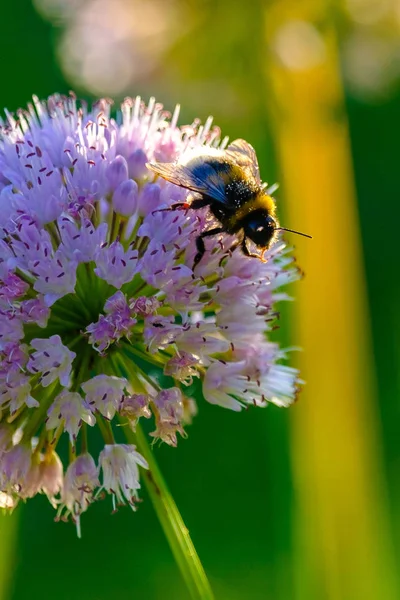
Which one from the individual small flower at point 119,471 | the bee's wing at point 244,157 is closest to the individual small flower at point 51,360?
the individual small flower at point 119,471

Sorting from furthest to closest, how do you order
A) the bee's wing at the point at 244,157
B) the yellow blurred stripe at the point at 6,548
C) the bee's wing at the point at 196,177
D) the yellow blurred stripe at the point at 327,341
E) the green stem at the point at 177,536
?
the yellow blurred stripe at the point at 327,341, the yellow blurred stripe at the point at 6,548, the bee's wing at the point at 244,157, the bee's wing at the point at 196,177, the green stem at the point at 177,536

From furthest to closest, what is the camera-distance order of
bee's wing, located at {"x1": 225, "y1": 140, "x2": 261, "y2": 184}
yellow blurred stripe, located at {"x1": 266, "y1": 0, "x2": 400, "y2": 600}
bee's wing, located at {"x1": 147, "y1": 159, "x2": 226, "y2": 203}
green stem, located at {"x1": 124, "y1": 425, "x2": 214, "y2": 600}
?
yellow blurred stripe, located at {"x1": 266, "y1": 0, "x2": 400, "y2": 600} → bee's wing, located at {"x1": 225, "y1": 140, "x2": 261, "y2": 184} → bee's wing, located at {"x1": 147, "y1": 159, "x2": 226, "y2": 203} → green stem, located at {"x1": 124, "y1": 425, "x2": 214, "y2": 600}

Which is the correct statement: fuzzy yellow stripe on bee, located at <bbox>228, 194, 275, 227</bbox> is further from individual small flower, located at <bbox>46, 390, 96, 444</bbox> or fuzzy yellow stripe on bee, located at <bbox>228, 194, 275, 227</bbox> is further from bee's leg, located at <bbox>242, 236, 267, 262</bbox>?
individual small flower, located at <bbox>46, 390, 96, 444</bbox>

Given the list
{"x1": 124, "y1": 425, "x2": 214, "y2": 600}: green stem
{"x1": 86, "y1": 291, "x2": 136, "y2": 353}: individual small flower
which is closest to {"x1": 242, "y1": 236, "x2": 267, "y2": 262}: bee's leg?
{"x1": 86, "y1": 291, "x2": 136, "y2": 353}: individual small flower

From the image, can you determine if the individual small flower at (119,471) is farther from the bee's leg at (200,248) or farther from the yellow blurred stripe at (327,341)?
the yellow blurred stripe at (327,341)

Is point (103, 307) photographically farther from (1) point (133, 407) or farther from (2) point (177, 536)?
(2) point (177, 536)
